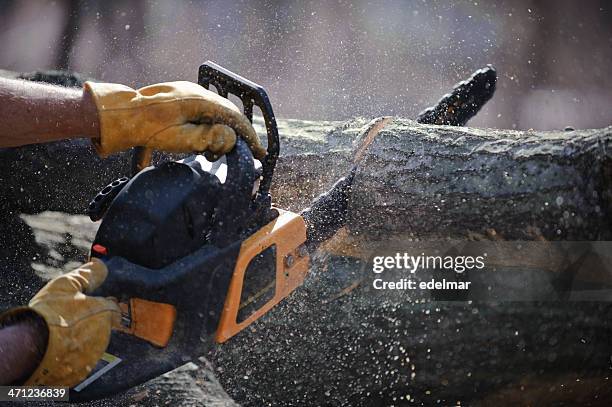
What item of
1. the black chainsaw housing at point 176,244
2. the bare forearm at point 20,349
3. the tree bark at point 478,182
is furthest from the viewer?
the tree bark at point 478,182

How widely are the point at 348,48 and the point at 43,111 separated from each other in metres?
3.67

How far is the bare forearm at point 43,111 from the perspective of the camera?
165 centimetres

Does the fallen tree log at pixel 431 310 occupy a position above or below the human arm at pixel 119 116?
below

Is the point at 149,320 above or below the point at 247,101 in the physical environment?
below

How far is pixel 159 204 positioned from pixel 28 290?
1454 mm

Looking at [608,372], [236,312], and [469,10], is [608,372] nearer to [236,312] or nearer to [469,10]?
[236,312]

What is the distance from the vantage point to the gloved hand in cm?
165

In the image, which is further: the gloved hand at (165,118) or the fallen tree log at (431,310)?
the fallen tree log at (431,310)

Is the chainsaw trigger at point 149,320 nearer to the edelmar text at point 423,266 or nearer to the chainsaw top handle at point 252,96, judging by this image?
the chainsaw top handle at point 252,96

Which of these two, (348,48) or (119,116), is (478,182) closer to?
(119,116)

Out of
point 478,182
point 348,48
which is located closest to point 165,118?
point 478,182

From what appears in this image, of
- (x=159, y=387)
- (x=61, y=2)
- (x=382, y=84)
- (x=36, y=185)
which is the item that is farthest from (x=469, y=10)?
(x=159, y=387)

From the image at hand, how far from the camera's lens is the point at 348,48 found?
506cm

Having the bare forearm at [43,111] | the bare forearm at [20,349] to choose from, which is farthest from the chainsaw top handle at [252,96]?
the bare forearm at [20,349]
